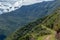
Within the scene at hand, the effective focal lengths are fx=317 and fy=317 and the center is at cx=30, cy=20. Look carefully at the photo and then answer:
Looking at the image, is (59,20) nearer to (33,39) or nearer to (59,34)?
(59,34)

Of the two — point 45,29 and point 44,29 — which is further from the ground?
point 44,29

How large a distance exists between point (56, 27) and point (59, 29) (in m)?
0.33

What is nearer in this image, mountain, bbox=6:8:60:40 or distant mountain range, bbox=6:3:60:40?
distant mountain range, bbox=6:3:60:40

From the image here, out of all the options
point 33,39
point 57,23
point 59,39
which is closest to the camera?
point 59,39

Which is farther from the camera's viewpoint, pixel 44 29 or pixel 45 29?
pixel 44 29

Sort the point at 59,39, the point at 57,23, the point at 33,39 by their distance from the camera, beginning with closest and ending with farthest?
the point at 59,39 → the point at 57,23 → the point at 33,39

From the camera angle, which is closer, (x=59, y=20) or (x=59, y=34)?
(x=59, y=34)

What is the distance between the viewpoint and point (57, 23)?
26703mm

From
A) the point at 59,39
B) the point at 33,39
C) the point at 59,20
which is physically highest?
the point at 33,39

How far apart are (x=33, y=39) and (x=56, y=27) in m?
26.6

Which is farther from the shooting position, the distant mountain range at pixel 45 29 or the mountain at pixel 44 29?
the mountain at pixel 44 29

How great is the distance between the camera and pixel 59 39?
25.1 m

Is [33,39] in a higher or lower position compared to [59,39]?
higher

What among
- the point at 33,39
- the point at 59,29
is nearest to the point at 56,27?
the point at 59,29
